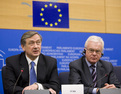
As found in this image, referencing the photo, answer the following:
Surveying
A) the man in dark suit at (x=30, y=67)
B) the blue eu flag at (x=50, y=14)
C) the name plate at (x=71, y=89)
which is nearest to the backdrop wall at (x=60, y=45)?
the blue eu flag at (x=50, y=14)

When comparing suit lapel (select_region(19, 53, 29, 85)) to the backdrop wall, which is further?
the backdrop wall

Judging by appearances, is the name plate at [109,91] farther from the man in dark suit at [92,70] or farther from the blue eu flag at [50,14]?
the blue eu flag at [50,14]

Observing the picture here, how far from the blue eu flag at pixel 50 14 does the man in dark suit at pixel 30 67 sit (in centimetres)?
175

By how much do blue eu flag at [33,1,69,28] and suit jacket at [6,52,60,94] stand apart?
1728 mm

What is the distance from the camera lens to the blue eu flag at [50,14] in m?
4.35

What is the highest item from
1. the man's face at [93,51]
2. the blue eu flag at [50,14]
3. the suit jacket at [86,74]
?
the blue eu flag at [50,14]

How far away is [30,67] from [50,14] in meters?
2.06

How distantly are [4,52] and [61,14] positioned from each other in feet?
4.99

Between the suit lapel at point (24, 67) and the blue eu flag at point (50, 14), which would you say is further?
the blue eu flag at point (50, 14)

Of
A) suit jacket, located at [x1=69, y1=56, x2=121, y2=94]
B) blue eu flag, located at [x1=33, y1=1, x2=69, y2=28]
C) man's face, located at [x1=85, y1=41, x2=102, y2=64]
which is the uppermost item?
blue eu flag, located at [x1=33, y1=1, x2=69, y2=28]

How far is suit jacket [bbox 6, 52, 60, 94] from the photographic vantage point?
2479 mm

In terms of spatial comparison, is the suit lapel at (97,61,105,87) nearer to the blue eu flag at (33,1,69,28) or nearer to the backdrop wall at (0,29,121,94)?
the backdrop wall at (0,29,121,94)

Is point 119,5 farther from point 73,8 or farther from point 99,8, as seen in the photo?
point 73,8

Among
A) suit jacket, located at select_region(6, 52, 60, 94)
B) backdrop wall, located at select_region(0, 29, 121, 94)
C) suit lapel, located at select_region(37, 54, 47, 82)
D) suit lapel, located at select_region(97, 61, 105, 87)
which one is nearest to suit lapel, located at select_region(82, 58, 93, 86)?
suit lapel, located at select_region(97, 61, 105, 87)
